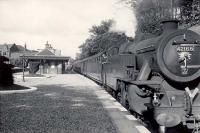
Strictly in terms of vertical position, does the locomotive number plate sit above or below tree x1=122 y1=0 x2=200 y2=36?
below

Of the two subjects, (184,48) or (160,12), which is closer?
(184,48)

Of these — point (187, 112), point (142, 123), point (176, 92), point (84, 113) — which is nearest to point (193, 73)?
point (176, 92)

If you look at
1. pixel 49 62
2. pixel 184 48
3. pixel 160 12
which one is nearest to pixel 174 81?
pixel 184 48

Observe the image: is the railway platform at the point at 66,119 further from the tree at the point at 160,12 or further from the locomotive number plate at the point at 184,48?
the tree at the point at 160,12

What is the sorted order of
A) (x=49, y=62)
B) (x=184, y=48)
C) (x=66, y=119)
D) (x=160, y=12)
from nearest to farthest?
(x=184, y=48) → (x=66, y=119) → (x=160, y=12) → (x=49, y=62)

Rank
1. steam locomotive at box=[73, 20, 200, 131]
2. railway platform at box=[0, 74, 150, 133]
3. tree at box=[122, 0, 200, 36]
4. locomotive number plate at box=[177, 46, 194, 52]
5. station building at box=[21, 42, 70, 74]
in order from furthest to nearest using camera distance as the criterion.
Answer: station building at box=[21, 42, 70, 74] < tree at box=[122, 0, 200, 36] < railway platform at box=[0, 74, 150, 133] < locomotive number plate at box=[177, 46, 194, 52] < steam locomotive at box=[73, 20, 200, 131]

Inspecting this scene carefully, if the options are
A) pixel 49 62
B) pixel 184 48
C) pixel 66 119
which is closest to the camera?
pixel 184 48

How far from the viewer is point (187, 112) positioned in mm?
6902

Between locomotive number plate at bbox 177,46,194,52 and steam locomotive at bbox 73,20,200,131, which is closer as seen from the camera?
steam locomotive at bbox 73,20,200,131

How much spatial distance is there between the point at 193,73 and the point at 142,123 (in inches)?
79.7

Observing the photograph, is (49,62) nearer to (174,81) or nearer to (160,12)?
(160,12)

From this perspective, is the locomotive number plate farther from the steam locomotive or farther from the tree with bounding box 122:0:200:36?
the tree with bounding box 122:0:200:36

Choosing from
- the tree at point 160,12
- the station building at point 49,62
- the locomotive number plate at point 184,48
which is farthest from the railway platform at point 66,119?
the station building at point 49,62

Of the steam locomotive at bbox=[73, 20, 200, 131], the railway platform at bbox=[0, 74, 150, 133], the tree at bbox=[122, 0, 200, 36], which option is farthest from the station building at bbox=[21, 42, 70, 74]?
the steam locomotive at bbox=[73, 20, 200, 131]
